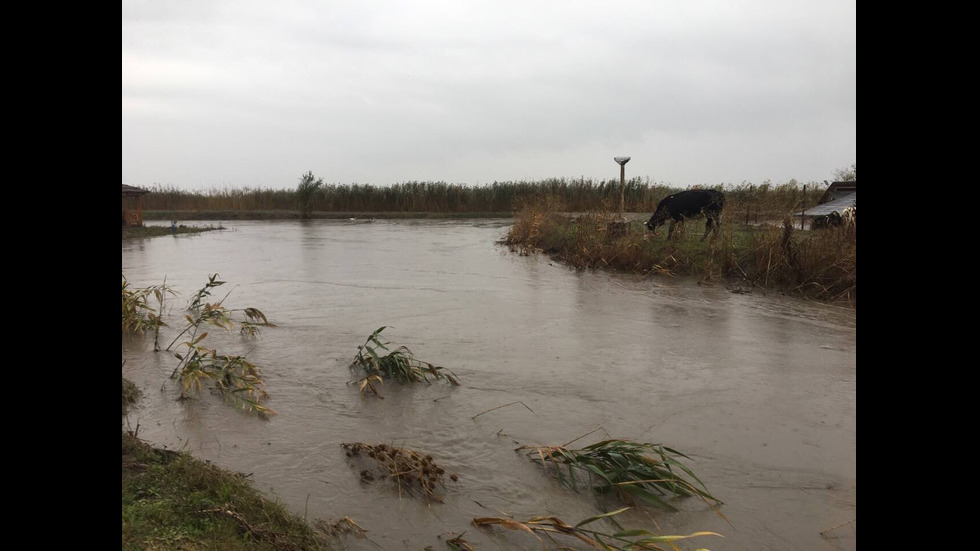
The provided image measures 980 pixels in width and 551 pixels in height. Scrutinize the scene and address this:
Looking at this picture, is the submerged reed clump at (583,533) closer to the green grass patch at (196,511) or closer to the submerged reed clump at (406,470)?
the submerged reed clump at (406,470)

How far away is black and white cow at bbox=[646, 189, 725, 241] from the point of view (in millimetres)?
11094

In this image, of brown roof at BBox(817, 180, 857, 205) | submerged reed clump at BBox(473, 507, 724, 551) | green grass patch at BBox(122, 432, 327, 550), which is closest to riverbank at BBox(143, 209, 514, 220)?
brown roof at BBox(817, 180, 857, 205)

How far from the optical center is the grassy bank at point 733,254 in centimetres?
841

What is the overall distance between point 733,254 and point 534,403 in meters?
6.34

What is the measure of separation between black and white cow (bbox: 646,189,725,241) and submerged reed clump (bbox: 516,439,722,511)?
8.19 m

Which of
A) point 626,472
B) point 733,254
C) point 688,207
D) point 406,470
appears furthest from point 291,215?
point 626,472

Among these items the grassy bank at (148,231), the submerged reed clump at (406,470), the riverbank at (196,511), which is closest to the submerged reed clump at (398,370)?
the submerged reed clump at (406,470)

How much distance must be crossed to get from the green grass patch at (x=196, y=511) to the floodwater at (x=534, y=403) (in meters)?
0.29

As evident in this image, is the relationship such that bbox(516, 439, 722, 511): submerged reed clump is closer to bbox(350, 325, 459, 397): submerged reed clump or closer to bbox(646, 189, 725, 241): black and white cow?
bbox(350, 325, 459, 397): submerged reed clump

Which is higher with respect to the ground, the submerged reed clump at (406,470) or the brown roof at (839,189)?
the brown roof at (839,189)

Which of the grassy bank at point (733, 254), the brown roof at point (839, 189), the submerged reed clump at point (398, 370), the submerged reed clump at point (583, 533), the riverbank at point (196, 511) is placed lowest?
the submerged reed clump at point (583, 533)
